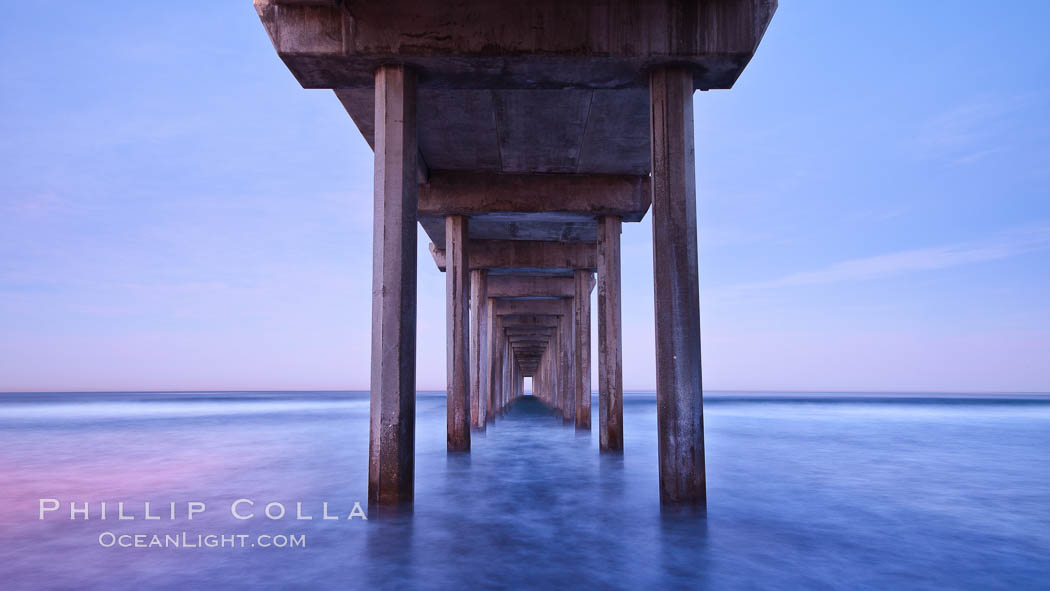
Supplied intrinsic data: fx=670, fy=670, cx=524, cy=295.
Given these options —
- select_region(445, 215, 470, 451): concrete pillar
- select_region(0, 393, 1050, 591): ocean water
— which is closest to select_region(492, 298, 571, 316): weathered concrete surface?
select_region(445, 215, 470, 451): concrete pillar

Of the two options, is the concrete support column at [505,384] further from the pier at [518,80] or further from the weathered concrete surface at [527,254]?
the pier at [518,80]

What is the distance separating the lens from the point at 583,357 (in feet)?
69.1

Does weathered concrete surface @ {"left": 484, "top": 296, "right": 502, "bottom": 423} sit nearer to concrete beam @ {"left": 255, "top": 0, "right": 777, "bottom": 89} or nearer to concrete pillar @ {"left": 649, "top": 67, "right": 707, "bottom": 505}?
concrete pillar @ {"left": 649, "top": 67, "right": 707, "bottom": 505}

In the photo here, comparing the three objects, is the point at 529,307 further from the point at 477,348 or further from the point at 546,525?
the point at 546,525

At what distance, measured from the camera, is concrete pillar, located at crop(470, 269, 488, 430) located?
→ 21250mm

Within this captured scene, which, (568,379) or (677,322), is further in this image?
(568,379)

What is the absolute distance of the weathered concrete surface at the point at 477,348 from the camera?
21.2 metres


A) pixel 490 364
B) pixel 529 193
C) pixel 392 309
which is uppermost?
pixel 529 193

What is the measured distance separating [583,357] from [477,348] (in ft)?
11.2

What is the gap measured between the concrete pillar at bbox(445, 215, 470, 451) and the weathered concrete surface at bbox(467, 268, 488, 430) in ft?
13.7

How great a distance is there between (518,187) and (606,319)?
4018 millimetres

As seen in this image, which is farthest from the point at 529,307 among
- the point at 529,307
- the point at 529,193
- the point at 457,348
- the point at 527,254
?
the point at 457,348

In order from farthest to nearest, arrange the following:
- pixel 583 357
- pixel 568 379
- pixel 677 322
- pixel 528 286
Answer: pixel 528 286 → pixel 568 379 → pixel 583 357 → pixel 677 322

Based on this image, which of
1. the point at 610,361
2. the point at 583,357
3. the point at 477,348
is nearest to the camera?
the point at 610,361
